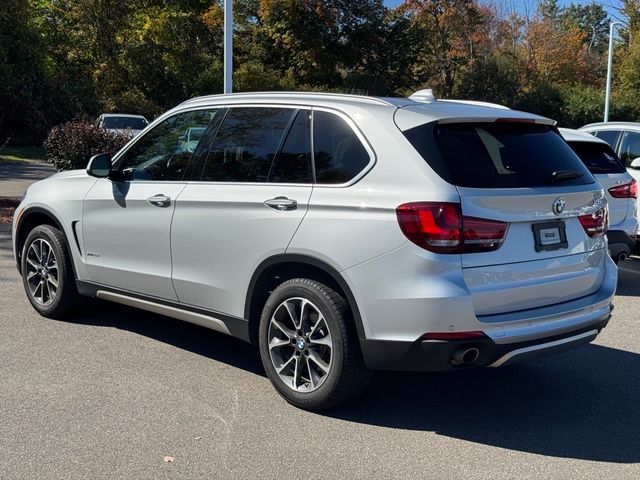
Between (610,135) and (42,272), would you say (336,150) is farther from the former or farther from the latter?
(610,135)

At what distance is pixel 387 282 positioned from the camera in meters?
4.00

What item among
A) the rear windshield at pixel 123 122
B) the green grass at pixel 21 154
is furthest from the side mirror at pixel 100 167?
the green grass at pixel 21 154

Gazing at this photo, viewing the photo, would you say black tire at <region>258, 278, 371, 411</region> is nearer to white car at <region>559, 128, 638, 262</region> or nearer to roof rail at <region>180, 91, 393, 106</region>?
roof rail at <region>180, 91, 393, 106</region>

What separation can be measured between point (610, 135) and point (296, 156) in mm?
7381

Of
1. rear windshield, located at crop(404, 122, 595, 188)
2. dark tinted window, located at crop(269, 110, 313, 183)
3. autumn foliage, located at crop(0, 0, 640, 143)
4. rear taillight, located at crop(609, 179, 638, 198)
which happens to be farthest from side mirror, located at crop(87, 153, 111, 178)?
autumn foliage, located at crop(0, 0, 640, 143)

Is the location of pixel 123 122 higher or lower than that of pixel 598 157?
Answer: lower

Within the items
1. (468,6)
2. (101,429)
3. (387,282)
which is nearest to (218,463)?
(101,429)

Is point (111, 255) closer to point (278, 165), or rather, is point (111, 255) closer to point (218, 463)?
point (278, 165)

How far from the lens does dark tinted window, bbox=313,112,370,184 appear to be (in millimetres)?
4324

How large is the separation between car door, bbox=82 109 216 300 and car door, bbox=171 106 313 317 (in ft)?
0.57

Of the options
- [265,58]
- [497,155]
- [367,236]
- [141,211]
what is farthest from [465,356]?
[265,58]

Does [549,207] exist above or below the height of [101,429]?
above

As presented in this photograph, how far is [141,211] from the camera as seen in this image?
5438mm

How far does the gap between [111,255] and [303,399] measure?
2.11 metres
